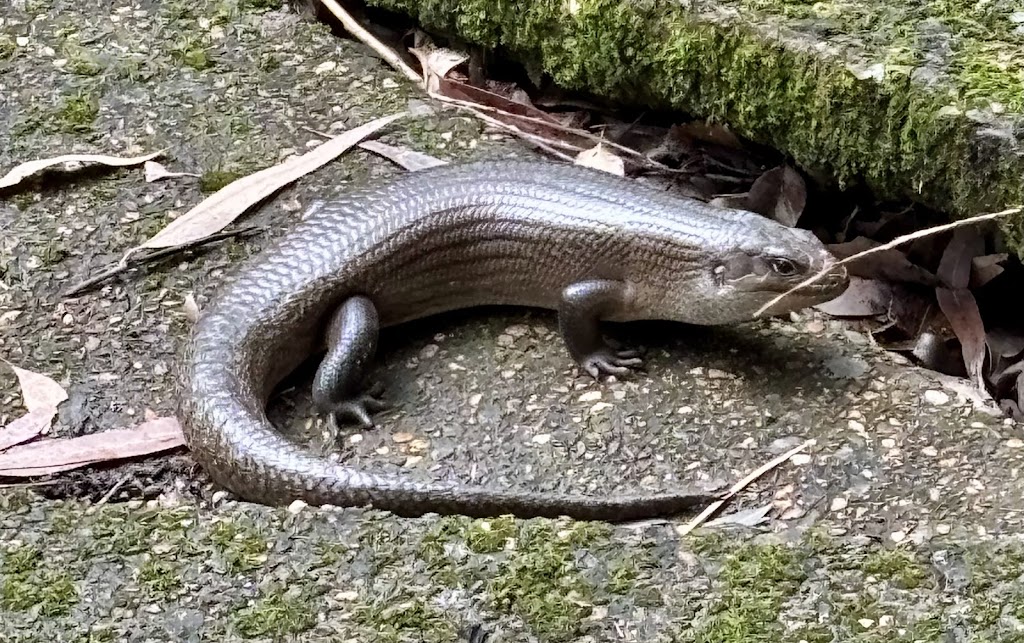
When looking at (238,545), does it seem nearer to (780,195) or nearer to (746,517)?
(746,517)

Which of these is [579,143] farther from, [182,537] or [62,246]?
[182,537]

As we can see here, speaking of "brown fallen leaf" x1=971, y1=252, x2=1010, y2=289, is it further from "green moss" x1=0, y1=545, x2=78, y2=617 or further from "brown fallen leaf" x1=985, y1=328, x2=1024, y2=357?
"green moss" x1=0, y1=545, x2=78, y2=617

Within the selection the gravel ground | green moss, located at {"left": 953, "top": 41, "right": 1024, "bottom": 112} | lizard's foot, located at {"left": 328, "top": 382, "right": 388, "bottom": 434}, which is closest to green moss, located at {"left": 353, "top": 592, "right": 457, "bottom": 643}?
the gravel ground

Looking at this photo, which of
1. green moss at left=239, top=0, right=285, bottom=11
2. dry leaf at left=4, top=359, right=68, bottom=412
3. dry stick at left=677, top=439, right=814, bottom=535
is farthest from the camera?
green moss at left=239, top=0, right=285, bottom=11

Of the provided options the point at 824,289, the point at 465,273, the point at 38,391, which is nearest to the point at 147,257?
the point at 38,391

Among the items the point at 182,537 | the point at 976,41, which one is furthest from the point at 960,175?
the point at 182,537
